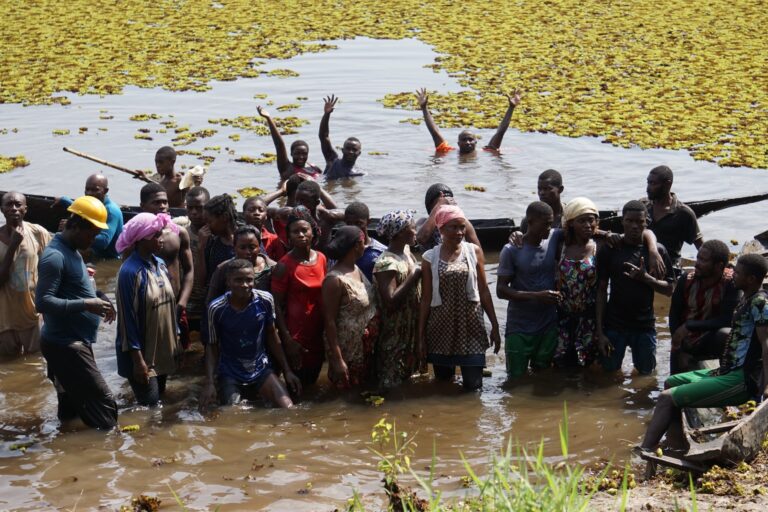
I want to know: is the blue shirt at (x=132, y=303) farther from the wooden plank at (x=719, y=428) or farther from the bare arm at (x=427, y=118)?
the bare arm at (x=427, y=118)

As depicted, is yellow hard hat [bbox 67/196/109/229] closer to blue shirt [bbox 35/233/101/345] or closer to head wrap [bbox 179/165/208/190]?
blue shirt [bbox 35/233/101/345]

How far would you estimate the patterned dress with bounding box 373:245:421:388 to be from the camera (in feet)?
28.1

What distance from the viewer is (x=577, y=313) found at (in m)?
8.61

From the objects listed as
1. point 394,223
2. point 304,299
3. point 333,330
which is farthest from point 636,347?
point 304,299

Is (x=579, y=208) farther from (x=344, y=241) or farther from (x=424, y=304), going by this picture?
(x=344, y=241)

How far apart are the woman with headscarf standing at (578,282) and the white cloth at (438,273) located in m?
0.72

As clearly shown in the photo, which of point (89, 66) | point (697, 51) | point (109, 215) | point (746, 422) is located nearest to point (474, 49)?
point (697, 51)

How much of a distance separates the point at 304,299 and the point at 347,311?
38 centimetres

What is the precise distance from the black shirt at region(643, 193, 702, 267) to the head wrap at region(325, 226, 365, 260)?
2.84 metres

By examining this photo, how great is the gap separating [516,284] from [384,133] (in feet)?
36.5

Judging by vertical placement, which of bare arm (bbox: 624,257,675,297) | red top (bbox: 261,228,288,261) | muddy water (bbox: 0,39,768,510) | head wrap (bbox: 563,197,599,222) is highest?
head wrap (bbox: 563,197,599,222)

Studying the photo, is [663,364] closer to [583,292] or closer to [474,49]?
[583,292]

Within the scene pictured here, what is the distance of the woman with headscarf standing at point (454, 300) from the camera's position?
27.4ft

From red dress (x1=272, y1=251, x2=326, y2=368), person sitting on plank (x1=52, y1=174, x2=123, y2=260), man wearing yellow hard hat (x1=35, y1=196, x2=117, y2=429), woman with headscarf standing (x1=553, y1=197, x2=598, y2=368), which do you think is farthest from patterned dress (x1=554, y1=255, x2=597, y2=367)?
person sitting on plank (x1=52, y1=174, x2=123, y2=260)
